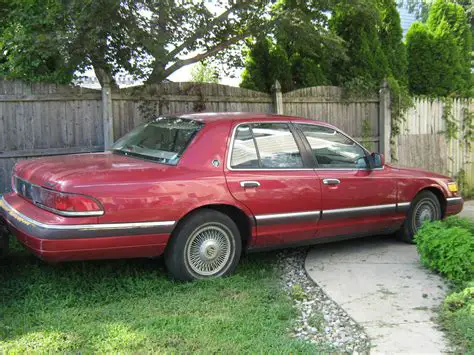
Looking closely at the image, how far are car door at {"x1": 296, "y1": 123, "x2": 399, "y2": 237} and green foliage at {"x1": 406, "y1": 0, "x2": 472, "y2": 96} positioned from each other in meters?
5.73

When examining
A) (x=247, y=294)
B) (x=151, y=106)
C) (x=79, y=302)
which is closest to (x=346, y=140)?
(x=247, y=294)

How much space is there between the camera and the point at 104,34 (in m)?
6.52

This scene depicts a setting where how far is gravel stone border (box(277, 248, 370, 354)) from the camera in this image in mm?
3811

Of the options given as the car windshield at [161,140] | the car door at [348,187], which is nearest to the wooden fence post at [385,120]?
the car door at [348,187]

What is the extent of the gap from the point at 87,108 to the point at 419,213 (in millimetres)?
4492

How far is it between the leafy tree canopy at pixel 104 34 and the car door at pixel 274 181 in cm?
215

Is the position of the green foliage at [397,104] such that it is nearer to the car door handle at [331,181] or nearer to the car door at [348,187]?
the car door at [348,187]

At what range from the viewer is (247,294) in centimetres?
457

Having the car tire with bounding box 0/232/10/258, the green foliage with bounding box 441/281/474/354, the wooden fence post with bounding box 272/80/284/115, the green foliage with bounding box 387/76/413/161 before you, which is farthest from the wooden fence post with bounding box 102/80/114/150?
the green foliage with bounding box 387/76/413/161

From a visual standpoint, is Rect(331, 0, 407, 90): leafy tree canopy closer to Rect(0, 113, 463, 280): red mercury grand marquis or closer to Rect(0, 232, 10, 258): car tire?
Rect(0, 113, 463, 280): red mercury grand marquis

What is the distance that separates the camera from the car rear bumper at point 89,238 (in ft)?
13.5

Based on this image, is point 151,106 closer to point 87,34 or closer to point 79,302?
point 87,34

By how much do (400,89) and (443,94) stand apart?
181cm

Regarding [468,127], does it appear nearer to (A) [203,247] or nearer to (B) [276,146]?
(B) [276,146]
